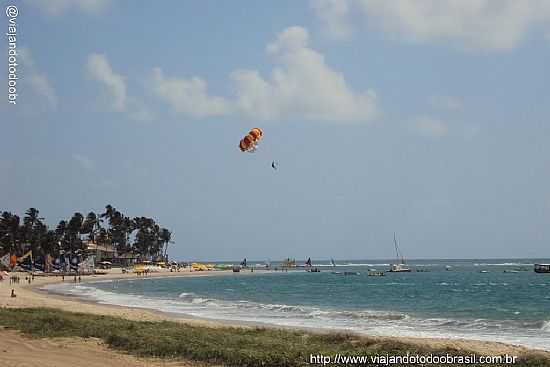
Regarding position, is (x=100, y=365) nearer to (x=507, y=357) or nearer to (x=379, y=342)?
(x=379, y=342)

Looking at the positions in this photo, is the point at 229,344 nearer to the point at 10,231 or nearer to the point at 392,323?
the point at 392,323

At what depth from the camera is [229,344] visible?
46.6 ft

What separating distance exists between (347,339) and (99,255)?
106 meters

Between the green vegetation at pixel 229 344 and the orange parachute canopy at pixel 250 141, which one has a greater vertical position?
the orange parachute canopy at pixel 250 141

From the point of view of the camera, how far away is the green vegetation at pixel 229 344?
1257 cm

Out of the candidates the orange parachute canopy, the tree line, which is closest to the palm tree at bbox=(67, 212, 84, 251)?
the tree line

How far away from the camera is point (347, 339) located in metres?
15.5

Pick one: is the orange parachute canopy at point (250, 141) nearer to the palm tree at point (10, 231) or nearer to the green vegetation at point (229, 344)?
the green vegetation at point (229, 344)

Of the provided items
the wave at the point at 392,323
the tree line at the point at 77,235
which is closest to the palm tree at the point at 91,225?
the tree line at the point at 77,235

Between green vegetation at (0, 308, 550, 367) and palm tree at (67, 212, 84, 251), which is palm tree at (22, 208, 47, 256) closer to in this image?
palm tree at (67, 212, 84, 251)

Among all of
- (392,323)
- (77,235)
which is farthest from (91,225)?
(392,323)

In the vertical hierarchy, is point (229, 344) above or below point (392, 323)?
above

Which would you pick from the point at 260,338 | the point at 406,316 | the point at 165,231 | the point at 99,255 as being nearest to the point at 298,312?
the point at 406,316

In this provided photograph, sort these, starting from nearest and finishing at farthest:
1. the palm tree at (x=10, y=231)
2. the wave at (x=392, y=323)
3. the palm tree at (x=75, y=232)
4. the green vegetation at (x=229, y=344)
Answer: the green vegetation at (x=229, y=344) → the wave at (x=392, y=323) → the palm tree at (x=10, y=231) → the palm tree at (x=75, y=232)
